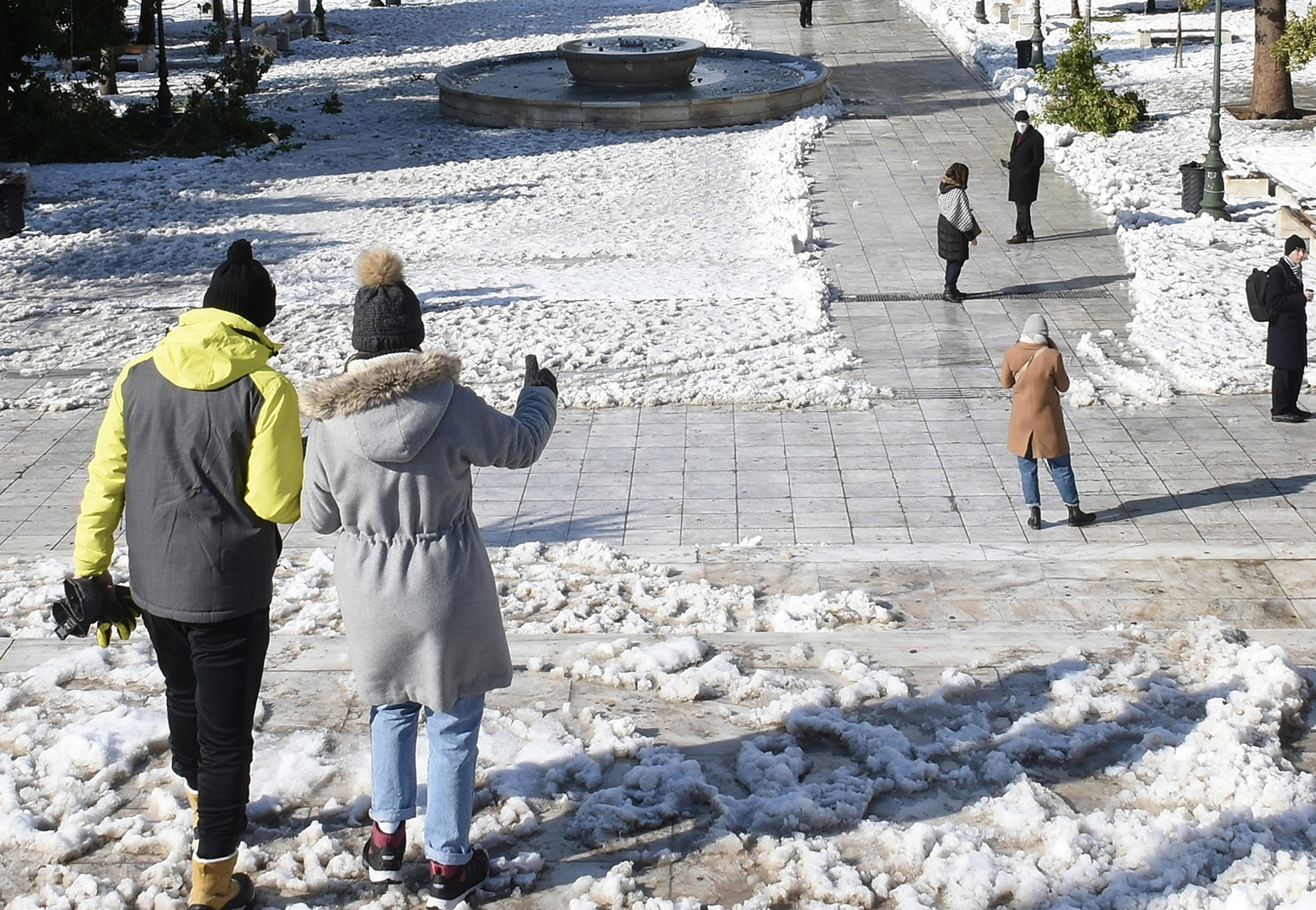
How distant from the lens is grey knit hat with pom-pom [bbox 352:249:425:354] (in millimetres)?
4211

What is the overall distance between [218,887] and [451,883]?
0.65 m

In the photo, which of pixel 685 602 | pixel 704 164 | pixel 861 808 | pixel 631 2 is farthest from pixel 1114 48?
pixel 861 808

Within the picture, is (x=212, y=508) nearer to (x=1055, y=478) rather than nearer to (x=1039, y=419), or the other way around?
(x=1039, y=419)

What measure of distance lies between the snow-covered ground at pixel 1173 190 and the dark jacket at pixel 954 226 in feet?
5.27

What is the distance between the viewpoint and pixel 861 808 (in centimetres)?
490

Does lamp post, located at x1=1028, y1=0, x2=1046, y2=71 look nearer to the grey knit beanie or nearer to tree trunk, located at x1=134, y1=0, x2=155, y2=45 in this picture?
tree trunk, located at x1=134, y1=0, x2=155, y2=45

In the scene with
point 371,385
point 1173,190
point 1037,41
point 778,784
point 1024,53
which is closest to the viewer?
point 371,385

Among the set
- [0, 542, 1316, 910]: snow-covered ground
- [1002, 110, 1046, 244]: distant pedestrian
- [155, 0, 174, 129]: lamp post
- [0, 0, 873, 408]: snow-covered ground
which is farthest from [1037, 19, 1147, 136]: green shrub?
[0, 542, 1316, 910]: snow-covered ground

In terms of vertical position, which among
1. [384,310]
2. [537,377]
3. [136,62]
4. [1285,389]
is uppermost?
[136,62]

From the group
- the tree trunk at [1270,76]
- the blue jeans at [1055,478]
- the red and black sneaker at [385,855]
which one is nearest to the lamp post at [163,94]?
the tree trunk at [1270,76]

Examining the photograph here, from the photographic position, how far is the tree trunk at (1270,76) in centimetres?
2181

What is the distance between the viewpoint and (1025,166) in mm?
15922

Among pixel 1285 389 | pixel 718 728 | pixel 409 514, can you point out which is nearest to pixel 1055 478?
pixel 1285 389

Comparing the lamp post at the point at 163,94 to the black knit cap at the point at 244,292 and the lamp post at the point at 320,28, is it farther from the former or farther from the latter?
the black knit cap at the point at 244,292
